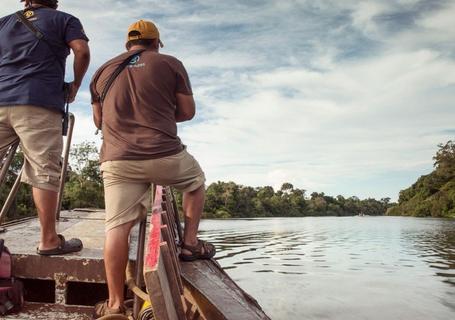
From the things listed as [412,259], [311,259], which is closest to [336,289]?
[311,259]

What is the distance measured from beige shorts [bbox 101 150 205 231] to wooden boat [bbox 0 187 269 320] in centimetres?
14

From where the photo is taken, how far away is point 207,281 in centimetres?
281

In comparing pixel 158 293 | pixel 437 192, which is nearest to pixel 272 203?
pixel 437 192

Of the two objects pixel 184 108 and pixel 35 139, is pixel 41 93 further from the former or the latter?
pixel 184 108

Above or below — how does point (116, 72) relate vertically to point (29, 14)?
below

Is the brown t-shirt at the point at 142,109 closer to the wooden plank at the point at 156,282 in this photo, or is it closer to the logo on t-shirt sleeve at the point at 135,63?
the logo on t-shirt sleeve at the point at 135,63

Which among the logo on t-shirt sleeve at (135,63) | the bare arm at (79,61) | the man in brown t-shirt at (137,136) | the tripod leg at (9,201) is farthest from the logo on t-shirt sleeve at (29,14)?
the tripod leg at (9,201)

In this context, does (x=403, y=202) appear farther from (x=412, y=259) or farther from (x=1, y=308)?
(x=1, y=308)

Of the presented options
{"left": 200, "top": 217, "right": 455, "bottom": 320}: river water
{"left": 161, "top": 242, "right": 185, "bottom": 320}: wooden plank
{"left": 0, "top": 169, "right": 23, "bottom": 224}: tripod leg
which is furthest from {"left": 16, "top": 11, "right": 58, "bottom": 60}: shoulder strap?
{"left": 200, "top": 217, "right": 455, "bottom": 320}: river water

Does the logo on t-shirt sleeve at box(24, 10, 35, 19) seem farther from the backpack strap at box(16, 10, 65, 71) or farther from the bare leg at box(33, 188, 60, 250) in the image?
the bare leg at box(33, 188, 60, 250)

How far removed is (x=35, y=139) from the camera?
9.77ft

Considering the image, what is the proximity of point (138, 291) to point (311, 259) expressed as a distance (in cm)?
1239

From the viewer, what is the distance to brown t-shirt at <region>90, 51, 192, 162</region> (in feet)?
9.15

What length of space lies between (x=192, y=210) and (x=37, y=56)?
5.19ft
